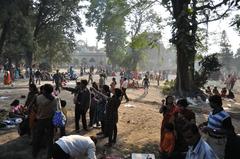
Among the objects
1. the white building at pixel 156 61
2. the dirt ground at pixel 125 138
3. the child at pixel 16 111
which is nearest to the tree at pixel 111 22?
the dirt ground at pixel 125 138

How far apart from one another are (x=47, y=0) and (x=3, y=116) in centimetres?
3010

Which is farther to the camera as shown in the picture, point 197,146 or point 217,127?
point 217,127

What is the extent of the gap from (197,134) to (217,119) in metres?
2.36

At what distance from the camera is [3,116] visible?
55.9 ft

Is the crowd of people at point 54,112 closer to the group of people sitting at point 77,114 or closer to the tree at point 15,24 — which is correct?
the group of people sitting at point 77,114

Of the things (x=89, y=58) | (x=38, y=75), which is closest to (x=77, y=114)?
(x=38, y=75)

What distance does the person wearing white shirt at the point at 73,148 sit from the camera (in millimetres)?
5992

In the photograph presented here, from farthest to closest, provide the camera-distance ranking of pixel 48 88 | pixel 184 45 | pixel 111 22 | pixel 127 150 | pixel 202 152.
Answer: pixel 111 22, pixel 184 45, pixel 127 150, pixel 48 88, pixel 202 152

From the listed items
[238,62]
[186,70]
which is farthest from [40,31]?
[238,62]

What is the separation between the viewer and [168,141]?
31.1 feet

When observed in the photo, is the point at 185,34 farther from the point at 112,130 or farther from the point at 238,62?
the point at 238,62

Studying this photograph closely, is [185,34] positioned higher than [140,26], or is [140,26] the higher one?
[140,26]

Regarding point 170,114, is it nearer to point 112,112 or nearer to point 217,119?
point 217,119

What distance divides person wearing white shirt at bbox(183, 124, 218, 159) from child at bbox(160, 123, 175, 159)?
3.63 metres
